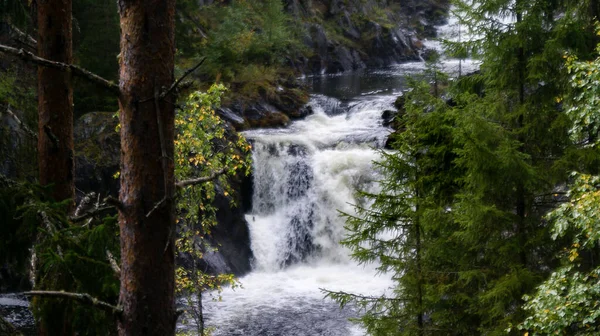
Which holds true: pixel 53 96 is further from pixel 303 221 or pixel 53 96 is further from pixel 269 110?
pixel 269 110

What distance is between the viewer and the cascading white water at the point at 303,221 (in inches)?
678

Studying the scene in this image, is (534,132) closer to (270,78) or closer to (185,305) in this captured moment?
(185,305)

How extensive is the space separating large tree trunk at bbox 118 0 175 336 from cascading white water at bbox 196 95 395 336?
12637 mm

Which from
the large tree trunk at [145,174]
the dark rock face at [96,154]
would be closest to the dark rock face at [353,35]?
the dark rock face at [96,154]

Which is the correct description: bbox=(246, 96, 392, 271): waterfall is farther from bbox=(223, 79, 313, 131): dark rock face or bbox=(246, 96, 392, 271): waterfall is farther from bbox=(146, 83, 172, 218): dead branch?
bbox=(146, 83, 172, 218): dead branch

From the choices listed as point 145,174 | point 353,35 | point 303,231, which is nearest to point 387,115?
point 303,231

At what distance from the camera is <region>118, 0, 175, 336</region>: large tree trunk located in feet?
12.0

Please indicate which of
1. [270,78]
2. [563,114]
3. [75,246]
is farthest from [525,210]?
[270,78]

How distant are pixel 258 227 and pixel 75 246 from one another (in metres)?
16.5

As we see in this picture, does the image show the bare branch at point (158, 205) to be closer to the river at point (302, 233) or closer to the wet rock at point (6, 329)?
the wet rock at point (6, 329)

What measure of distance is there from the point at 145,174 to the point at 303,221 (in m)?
17.6

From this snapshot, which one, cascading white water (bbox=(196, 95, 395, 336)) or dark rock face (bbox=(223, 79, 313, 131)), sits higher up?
dark rock face (bbox=(223, 79, 313, 131))

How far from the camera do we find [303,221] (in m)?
21.1

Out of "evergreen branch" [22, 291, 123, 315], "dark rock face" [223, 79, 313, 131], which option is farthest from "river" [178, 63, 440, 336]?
"evergreen branch" [22, 291, 123, 315]
